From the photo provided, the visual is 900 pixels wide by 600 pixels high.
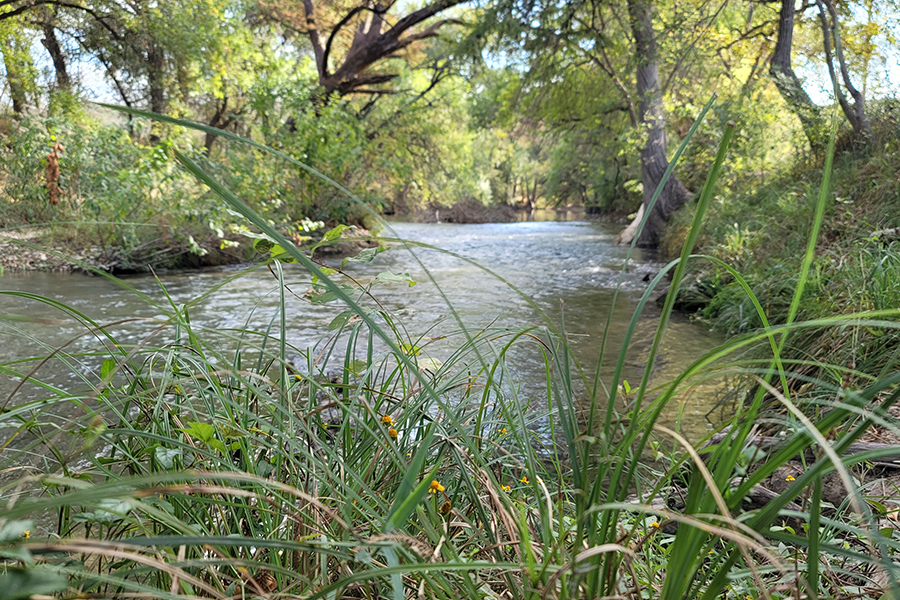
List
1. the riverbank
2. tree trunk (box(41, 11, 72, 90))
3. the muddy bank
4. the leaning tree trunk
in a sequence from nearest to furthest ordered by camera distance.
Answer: the riverbank → the muddy bank → the leaning tree trunk → tree trunk (box(41, 11, 72, 90))

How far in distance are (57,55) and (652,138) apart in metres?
12.5

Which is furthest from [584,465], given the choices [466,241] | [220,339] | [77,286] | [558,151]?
[558,151]

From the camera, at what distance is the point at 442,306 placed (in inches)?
214

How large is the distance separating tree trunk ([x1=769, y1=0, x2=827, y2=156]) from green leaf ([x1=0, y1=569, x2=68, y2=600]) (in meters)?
6.72

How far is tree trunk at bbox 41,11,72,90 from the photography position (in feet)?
37.4

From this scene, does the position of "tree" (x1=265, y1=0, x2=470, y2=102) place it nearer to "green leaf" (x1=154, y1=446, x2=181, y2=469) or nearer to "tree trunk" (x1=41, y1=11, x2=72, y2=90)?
"tree trunk" (x1=41, y1=11, x2=72, y2=90)

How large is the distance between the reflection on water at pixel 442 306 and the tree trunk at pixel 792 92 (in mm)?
2211

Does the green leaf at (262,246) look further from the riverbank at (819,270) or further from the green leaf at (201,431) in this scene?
the riverbank at (819,270)

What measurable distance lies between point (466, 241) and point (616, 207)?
399 inches

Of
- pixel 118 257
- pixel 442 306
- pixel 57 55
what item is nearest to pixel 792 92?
pixel 442 306

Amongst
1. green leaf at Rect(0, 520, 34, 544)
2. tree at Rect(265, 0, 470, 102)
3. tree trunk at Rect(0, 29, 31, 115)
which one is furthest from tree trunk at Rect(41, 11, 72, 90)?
green leaf at Rect(0, 520, 34, 544)

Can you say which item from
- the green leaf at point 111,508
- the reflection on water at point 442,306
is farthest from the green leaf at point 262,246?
the green leaf at point 111,508

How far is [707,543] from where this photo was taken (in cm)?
72

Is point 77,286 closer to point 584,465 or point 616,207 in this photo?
point 584,465
